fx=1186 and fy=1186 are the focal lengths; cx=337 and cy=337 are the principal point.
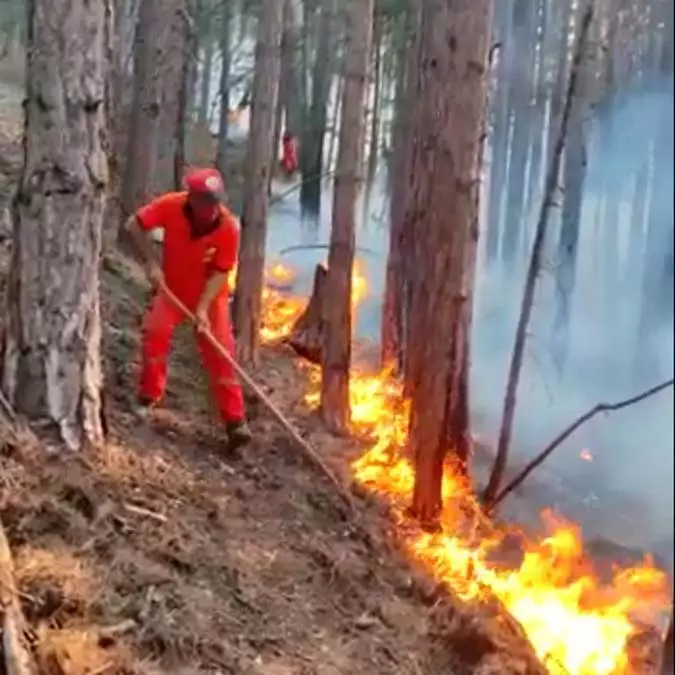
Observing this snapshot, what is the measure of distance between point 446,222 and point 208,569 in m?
2.96

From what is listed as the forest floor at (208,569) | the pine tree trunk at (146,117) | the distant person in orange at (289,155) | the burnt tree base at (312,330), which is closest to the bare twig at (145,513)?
the forest floor at (208,569)

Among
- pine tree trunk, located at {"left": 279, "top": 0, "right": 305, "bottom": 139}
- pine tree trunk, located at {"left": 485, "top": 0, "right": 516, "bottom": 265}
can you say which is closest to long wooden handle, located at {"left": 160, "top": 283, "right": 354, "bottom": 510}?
pine tree trunk, located at {"left": 485, "top": 0, "right": 516, "bottom": 265}

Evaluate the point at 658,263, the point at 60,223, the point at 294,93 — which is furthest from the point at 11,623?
the point at 294,93

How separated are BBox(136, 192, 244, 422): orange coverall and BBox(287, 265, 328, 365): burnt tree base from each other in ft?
16.2

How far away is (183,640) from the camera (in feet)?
17.4

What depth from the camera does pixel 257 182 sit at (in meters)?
10.8

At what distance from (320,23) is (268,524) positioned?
21819mm

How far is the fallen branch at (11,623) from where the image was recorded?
4.35m

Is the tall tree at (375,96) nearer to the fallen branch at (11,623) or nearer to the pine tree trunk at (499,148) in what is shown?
the pine tree trunk at (499,148)

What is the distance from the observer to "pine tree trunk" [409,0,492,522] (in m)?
7.61

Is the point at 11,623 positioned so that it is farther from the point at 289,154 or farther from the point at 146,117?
the point at 289,154

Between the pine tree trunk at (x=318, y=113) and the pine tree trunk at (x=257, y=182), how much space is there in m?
15.4

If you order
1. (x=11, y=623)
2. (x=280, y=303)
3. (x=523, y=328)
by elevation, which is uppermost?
(x=523, y=328)

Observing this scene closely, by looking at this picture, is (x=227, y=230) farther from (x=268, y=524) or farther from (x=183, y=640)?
(x=183, y=640)
